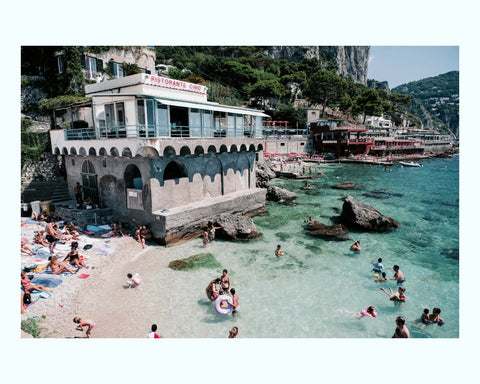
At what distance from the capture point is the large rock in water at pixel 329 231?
1647 centimetres

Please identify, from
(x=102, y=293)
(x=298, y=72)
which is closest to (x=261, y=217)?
(x=102, y=293)

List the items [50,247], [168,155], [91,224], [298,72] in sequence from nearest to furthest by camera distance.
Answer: [50,247], [168,155], [91,224], [298,72]

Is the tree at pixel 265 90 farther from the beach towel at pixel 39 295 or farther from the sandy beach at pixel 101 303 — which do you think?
the beach towel at pixel 39 295

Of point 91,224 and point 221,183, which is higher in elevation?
point 221,183

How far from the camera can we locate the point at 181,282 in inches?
446

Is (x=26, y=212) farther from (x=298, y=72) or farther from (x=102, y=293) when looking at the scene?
(x=298, y=72)

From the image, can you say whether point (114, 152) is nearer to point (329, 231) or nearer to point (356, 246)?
point (329, 231)

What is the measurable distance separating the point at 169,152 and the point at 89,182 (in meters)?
6.52

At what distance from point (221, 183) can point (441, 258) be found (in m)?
13.1

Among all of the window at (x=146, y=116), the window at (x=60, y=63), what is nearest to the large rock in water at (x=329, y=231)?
the window at (x=146, y=116)

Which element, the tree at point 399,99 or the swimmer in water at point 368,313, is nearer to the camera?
the swimmer in water at point 368,313

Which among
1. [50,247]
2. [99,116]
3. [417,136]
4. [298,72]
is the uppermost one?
[298,72]

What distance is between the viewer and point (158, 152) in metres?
13.3

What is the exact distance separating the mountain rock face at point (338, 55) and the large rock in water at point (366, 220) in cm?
9143
